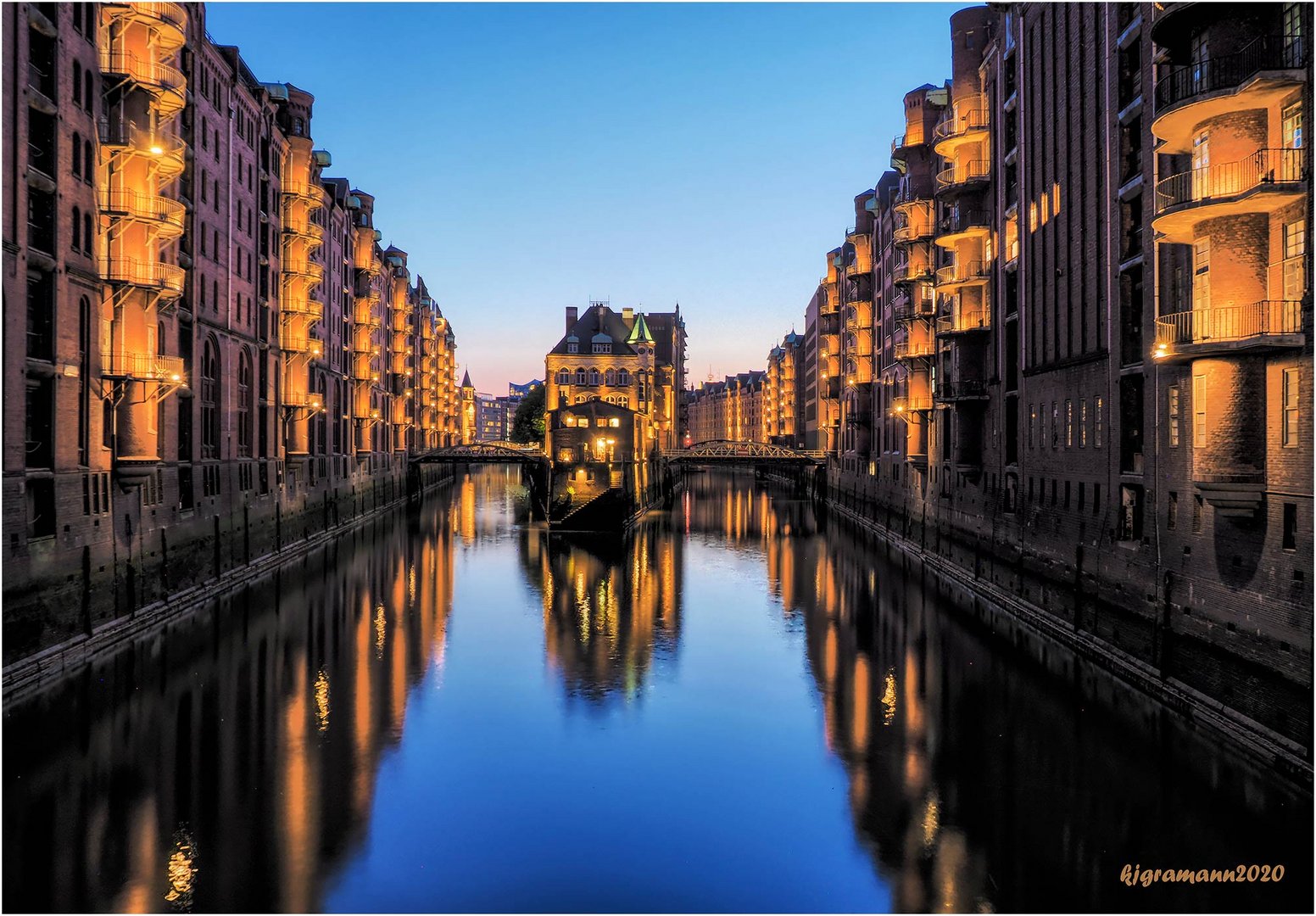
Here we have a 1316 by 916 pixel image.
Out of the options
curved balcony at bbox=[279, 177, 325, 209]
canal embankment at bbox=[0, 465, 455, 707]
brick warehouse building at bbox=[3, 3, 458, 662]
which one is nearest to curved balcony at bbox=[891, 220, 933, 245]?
brick warehouse building at bbox=[3, 3, 458, 662]

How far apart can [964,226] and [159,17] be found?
37.6 meters

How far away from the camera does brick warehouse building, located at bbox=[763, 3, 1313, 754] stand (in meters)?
21.2

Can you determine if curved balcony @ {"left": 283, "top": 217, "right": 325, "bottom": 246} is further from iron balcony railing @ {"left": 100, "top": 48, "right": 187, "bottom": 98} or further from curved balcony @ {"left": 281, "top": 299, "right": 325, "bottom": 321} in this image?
iron balcony railing @ {"left": 100, "top": 48, "right": 187, "bottom": 98}

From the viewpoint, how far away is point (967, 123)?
1927 inches

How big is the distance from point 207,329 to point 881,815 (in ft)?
124

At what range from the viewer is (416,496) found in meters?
103

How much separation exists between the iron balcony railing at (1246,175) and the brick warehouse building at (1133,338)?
6 centimetres

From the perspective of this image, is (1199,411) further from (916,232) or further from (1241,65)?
(916,232)

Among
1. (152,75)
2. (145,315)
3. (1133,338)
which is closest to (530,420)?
(145,315)

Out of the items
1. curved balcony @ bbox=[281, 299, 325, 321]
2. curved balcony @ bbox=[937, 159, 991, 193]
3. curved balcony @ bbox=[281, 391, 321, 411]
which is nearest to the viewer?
Result: curved balcony @ bbox=[937, 159, 991, 193]

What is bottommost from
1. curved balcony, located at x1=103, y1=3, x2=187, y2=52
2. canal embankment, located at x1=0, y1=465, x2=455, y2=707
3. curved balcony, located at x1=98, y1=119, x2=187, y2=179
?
canal embankment, located at x1=0, y1=465, x2=455, y2=707

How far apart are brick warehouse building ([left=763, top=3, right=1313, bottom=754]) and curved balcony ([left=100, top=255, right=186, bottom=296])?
31.2 metres

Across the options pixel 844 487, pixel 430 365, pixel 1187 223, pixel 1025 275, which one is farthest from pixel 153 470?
pixel 430 365
